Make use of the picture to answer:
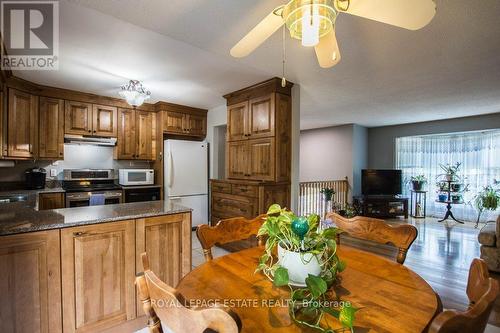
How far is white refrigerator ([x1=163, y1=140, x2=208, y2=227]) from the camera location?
173 inches

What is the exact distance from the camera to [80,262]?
165cm

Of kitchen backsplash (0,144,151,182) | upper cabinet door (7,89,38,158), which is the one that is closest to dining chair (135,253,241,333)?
upper cabinet door (7,89,38,158)

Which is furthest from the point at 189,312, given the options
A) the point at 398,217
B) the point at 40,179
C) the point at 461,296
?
the point at 398,217

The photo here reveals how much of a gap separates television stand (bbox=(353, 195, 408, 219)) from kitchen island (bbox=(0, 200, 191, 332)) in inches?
211

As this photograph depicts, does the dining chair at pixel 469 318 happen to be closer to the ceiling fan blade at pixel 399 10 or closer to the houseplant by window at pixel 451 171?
the ceiling fan blade at pixel 399 10

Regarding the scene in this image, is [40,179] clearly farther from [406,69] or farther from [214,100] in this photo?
[406,69]

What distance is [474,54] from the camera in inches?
95.2

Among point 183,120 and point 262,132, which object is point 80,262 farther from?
point 183,120

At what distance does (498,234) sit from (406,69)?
242 centimetres

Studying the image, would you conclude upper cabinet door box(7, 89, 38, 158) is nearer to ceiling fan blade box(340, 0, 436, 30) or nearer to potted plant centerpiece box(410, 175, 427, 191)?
ceiling fan blade box(340, 0, 436, 30)

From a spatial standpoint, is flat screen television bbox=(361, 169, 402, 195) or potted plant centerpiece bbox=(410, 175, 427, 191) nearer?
potted plant centerpiece bbox=(410, 175, 427, 191)

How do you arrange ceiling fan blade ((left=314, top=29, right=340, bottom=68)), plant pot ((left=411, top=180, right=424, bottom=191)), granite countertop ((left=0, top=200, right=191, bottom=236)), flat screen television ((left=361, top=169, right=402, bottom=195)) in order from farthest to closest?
flat screen television ((left=361, top=169, right=402, bottom=195))
plant pot ((left=411, top=180, right=424, bottom=191))
granite countertop ((left=0, top=200, right=191, bottom=236))
ceiling fan blade ((left=314, top=29, right=340, bottom=68))

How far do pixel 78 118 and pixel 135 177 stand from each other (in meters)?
1.27

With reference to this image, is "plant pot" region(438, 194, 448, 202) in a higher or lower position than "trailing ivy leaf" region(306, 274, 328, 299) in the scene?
lower
